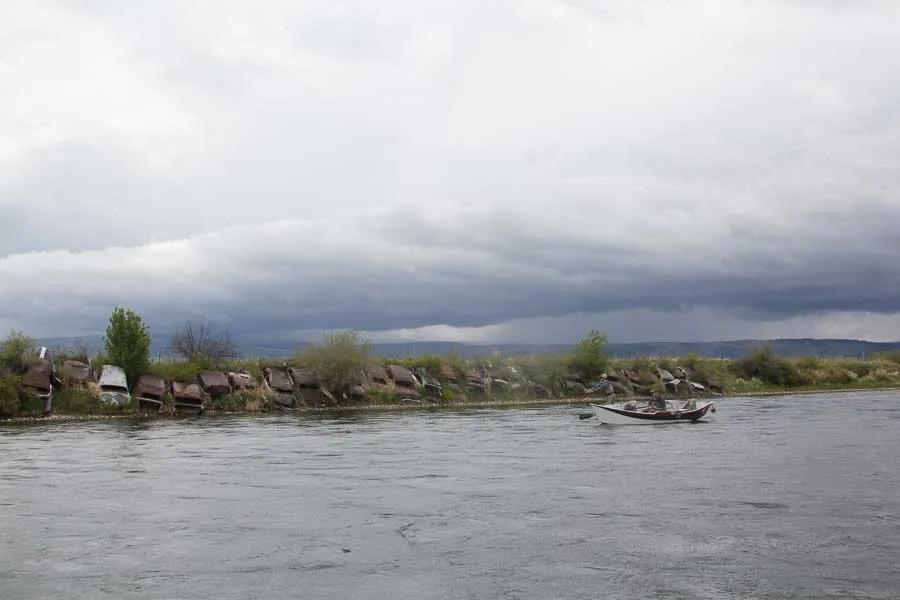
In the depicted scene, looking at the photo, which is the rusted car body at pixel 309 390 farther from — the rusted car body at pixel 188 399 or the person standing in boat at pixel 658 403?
the person standing in boat at pixel 658 403

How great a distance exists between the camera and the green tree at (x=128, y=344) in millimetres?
58969

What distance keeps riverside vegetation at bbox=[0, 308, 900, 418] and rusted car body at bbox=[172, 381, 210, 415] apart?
0.61 metres

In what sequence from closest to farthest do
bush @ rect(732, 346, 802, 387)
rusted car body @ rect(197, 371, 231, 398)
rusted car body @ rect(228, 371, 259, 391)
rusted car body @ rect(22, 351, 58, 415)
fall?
1. rusted car body @ rect(22, 351, 58, 415)
2. rusted car body @ rect(197, 371, 231, 398)
3. rusted car body @ rect(228, 371, 259, 391)
4. bush @ rect(732, 346, 802, 387)

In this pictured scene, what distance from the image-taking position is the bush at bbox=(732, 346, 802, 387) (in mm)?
93625

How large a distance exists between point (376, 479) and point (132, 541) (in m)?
9.93

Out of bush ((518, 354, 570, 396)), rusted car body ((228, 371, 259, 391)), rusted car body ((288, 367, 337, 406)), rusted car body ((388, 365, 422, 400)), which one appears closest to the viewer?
rusted car body ((228, 371, 259, 391))

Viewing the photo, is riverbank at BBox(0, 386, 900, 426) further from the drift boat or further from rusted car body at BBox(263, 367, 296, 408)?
the drift boat

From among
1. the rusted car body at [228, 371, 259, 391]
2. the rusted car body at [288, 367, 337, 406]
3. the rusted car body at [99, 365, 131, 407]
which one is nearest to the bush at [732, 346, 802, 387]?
the rusted car body at [288, 367, 337, 406]

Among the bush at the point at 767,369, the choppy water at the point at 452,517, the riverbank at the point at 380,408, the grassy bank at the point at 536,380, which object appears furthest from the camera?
the bush at the point at 767,369

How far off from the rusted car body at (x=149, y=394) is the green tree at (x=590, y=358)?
37743 mm

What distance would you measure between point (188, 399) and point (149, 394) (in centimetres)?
259

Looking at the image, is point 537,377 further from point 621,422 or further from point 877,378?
point 877,378

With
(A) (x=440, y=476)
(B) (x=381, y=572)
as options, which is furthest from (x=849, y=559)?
(A) (x=440, y=476)

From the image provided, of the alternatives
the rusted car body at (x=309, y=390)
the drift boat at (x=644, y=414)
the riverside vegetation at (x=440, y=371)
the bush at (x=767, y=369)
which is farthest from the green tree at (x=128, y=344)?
the bush at (x=767, y=369)
